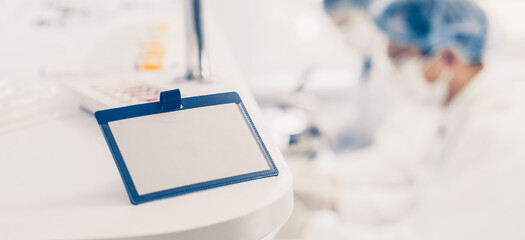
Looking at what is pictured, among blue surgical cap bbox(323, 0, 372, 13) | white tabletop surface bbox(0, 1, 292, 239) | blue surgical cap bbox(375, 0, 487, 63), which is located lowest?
blue surgical cap bbox(323, 0, 372, 13)

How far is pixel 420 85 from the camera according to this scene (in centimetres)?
135

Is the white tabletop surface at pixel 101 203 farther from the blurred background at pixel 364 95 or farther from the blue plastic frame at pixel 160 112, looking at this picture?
the blurred background at pixel 364 95

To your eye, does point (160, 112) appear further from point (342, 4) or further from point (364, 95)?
point (364, 95)

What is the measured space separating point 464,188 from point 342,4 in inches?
40.4

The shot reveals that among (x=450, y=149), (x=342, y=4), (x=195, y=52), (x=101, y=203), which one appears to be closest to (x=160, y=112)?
(x=101, y=203)

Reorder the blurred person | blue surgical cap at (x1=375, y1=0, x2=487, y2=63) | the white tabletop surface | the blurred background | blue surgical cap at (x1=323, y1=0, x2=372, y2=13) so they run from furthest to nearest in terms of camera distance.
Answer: blue surgical cap at (x1=323, y1=0, x2=372, y2=13)
blue surgical cap at (x1=375, y1=0, x2=487, y2=63)
the blurred person
the blurred background
the white tabletop surface

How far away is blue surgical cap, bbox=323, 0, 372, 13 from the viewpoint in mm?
1806

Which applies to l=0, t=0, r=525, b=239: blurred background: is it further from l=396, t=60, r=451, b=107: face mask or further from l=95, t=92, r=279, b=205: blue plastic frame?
l=95, t=92, r=279, b=205: blue plastic frame

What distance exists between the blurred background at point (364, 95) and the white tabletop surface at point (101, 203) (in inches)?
4.2

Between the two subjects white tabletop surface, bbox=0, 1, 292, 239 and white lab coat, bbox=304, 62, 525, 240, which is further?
white lab coat, bbox=304, 62, 525, 240

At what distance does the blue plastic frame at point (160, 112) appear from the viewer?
39cm

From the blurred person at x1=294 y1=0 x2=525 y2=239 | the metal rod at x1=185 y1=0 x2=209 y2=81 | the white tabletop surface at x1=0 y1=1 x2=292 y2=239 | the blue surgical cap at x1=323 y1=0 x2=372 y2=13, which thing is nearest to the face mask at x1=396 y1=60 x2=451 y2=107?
the blurred person at x1=294 y1=0 x2=525 y2=239

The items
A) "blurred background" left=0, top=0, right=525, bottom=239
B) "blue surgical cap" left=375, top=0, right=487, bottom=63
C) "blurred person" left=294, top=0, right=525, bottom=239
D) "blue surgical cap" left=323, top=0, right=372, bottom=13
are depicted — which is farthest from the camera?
"blue surgical cap" left=323, top=0, right=372, bottom=13

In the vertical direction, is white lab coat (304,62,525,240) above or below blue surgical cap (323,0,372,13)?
below
